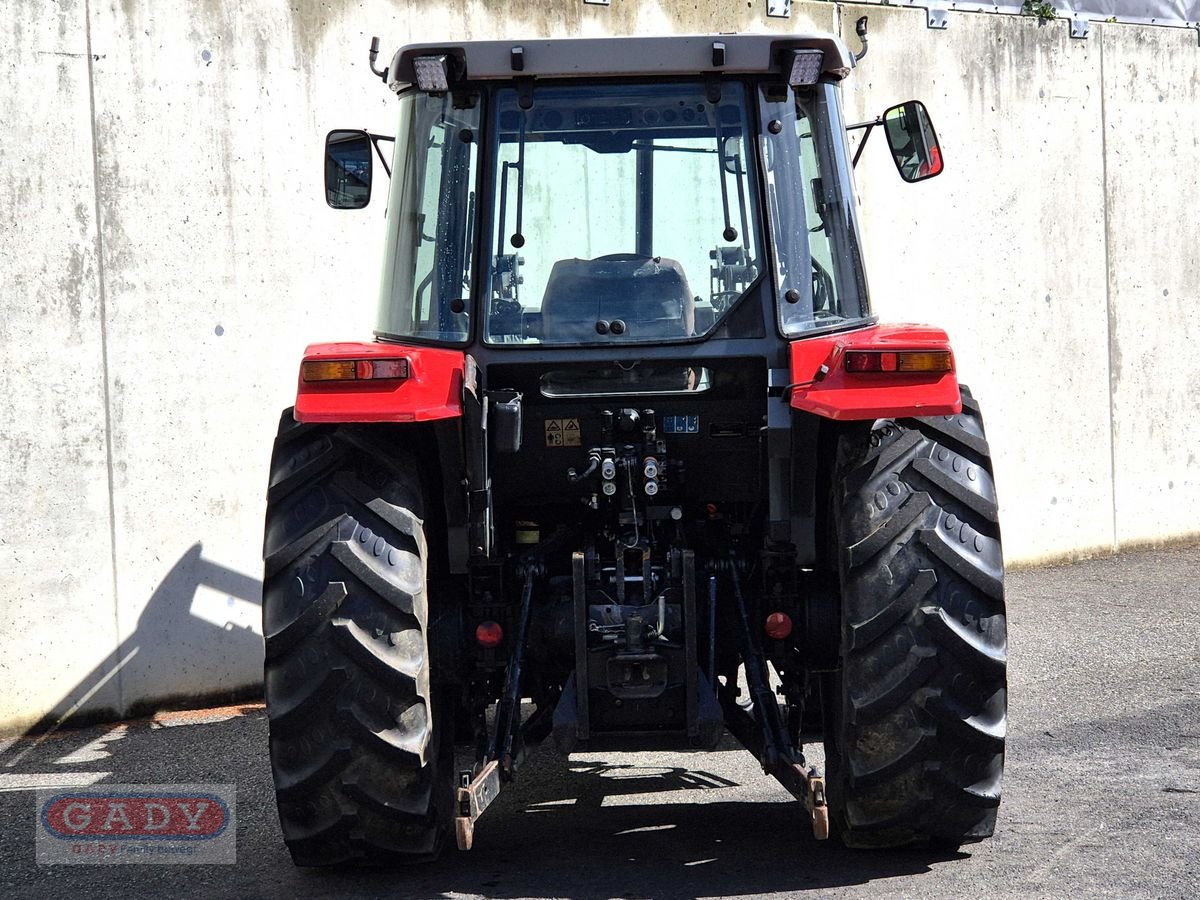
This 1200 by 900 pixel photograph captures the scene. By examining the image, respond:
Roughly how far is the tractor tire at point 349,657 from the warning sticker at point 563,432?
44cm

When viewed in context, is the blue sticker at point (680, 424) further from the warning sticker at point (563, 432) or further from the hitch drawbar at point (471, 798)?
the hitch drawbar at point (471, 798)

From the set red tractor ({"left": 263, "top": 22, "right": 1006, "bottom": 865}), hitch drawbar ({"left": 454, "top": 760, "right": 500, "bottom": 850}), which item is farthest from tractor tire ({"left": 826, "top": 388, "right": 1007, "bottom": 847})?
hitch drawbar ({"left": 454, "top": 760, "right": 500, "bottom": 850})

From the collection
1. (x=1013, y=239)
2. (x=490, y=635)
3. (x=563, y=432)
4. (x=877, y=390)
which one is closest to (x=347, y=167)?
(x=563, y=432)

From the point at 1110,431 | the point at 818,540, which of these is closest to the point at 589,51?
the point at 818,540

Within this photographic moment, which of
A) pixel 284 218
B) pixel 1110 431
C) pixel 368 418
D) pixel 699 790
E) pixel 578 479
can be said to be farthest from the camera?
pixel 1110 431

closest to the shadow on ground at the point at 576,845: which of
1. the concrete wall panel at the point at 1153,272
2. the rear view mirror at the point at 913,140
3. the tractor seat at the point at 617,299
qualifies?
the tractor seat at the point at 617,299

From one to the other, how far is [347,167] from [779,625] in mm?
2178

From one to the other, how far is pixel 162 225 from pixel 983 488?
387 centimetres

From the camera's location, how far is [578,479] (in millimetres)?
4082

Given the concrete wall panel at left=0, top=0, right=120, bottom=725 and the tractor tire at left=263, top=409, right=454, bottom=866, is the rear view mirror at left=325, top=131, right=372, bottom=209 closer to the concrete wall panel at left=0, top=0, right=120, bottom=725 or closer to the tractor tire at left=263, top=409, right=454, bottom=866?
the tractor tire at left=263, top=409, right=454, bottom=866

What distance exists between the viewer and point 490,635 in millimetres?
4117

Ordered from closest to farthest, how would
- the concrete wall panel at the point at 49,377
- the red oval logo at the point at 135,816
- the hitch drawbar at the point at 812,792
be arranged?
the hitch drawbar at the point at 812,792 < the red oval logo at the point at 135,816 < the concrete wall panel at the point at 49,377

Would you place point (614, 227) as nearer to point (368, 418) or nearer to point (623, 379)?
point (623, 379)

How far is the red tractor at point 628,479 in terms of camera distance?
3.81m
